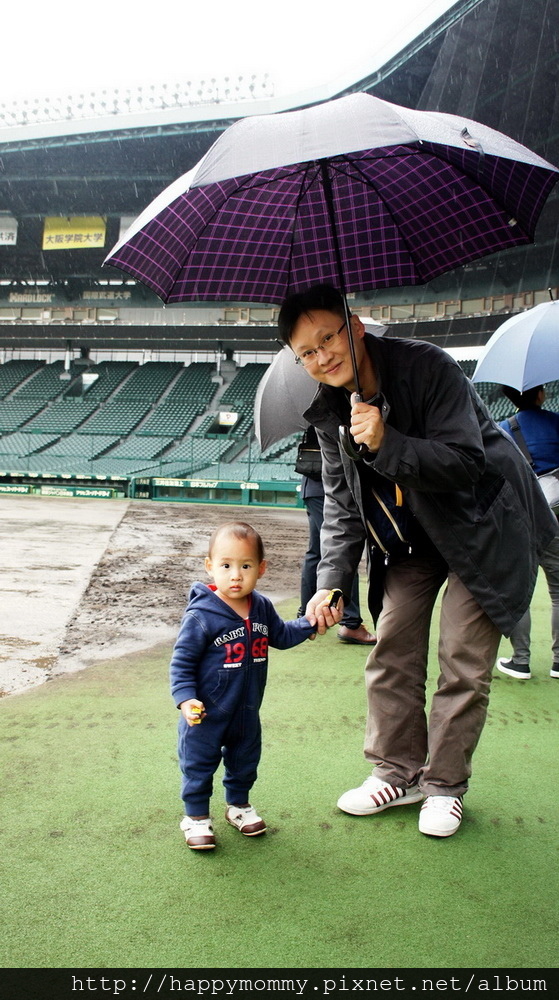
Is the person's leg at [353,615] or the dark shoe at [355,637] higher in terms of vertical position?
the person's leg at [353,615]

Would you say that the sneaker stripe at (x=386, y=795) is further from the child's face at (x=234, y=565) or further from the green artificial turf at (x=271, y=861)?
the child's face at (x=234, y=565)

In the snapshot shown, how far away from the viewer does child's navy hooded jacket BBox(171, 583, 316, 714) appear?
2.26 m

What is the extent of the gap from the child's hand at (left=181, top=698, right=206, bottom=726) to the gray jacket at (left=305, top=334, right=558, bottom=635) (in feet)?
2.85

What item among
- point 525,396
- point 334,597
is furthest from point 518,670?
point 334,597

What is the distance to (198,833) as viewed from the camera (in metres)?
2.25

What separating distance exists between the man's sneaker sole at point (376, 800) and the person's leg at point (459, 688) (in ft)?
0.44

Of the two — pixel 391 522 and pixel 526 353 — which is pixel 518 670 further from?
pixel 391 522

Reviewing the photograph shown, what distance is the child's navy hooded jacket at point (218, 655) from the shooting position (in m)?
2.26

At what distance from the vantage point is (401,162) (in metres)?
2.60

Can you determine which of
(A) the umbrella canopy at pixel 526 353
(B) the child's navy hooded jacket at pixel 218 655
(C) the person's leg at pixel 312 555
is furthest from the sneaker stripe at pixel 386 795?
(C) the person's leg at pixel 312 555

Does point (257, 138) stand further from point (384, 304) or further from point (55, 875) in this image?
point (384, 304)

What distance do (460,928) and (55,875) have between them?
113 centimetres

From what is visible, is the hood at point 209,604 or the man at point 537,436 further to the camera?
the man at point 537,436

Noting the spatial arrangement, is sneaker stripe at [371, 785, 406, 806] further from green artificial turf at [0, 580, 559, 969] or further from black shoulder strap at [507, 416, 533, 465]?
black shoulder strap at [507, 416, 533, 465]
